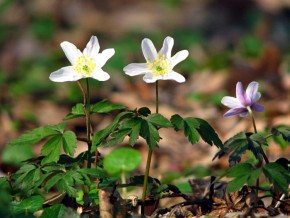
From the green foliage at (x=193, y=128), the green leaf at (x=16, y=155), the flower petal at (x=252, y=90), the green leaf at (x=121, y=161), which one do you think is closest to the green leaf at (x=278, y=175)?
the green foliage at (x=193, y=128)

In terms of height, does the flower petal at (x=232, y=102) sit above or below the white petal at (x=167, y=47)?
below

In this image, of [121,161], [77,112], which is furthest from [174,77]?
[121,161]

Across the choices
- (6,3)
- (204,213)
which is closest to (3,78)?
(6,3)

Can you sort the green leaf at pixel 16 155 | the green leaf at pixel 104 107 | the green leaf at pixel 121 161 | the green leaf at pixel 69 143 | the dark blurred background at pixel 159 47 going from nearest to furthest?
the green leaf at pixel 69 143 < the green leaf at pixel 104 107 < the green leaf at pixel 121 161 < the green leaf at pixel 16 155 < the dark blurred background at pixel 159 47

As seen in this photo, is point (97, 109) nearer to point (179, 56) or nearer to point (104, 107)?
point (104, 107)

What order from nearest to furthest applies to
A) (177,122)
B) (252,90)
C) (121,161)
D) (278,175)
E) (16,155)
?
(278,175), (177,122), (252,90), (121,161), (16,155)

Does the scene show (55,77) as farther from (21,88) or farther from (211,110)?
(21,88)

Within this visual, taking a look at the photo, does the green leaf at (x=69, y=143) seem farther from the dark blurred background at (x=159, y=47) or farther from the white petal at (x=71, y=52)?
the dark blurred background at (x=159, y=47)
